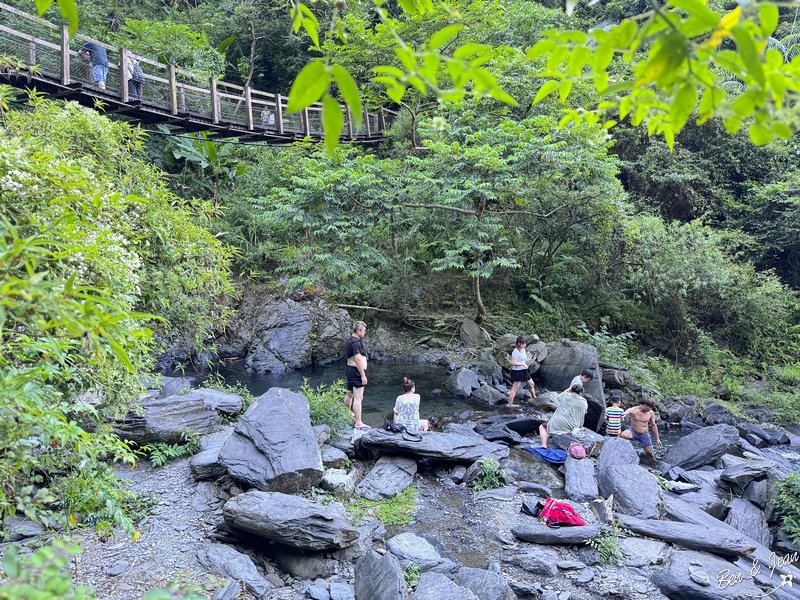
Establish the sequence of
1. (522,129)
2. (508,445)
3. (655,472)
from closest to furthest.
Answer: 1. (655,472)
2. (508,445)
3. (522,129)

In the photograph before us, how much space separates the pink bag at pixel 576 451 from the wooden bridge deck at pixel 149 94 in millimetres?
5316

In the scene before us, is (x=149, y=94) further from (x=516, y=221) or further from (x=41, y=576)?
(x=41, y=576)

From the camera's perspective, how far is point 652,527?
4.78 m

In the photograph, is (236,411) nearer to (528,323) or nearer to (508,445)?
(508,445)

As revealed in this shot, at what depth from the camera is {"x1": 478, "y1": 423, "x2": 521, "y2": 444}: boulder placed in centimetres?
750

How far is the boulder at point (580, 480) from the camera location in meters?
5.59

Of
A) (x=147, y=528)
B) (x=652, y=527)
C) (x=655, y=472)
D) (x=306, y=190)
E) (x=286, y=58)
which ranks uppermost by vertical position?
(x=286, y=58)

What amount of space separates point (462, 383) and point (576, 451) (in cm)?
465

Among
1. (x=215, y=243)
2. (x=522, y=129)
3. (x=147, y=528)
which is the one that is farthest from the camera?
(x=522, y=129)

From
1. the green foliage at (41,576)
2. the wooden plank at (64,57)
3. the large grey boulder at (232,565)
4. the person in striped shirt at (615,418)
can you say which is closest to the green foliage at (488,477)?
the large grey boulder at (232,565)

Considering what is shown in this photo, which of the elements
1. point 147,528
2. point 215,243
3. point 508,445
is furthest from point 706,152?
point 147,528

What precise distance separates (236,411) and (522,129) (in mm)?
8551

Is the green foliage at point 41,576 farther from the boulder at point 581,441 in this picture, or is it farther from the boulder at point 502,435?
the boulder at point 502,435

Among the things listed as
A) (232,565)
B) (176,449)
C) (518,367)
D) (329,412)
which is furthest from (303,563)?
(518,367)
